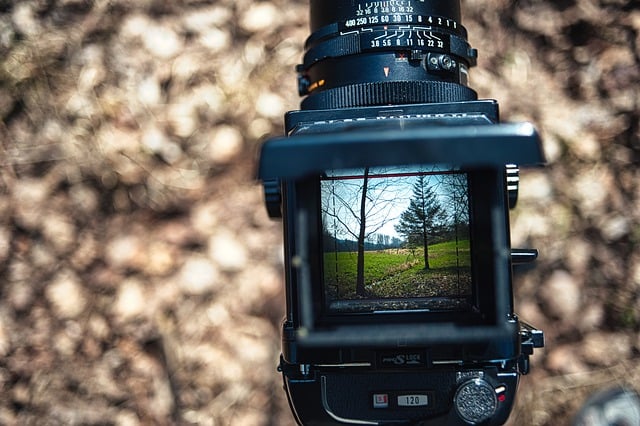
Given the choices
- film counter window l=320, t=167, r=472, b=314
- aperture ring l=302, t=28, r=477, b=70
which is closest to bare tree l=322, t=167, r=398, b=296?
film counter window l=320, t=167, r=472, b=314

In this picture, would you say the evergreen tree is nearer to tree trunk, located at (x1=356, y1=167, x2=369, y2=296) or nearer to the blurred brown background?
tree trunk, located at (x1=356, y1=167, x2=369, y2=296)

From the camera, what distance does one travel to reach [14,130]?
1122mm

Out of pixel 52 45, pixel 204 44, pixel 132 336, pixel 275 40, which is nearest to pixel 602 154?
pixel 275 40

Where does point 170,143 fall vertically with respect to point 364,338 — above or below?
above

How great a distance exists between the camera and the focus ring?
722 mm

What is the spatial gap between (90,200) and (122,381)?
0.30 metres

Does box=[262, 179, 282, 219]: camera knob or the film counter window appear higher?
box=[262, 179, 282, 219]: camera knob

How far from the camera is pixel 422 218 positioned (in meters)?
0.68

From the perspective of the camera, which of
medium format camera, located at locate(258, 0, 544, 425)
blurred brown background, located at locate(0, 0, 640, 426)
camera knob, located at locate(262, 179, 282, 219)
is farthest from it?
blurred brown background, located at locate(0, 0, 640, 426)

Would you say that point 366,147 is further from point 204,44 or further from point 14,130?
point 14,130

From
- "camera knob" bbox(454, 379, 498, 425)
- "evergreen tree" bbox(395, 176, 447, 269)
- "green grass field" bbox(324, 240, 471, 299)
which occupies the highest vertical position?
"evergreen tree" bbox(395, 176, 447, 269)

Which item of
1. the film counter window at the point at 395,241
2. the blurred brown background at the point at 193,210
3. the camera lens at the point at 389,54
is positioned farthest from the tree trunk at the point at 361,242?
the blurred brown background at the point at 193,210

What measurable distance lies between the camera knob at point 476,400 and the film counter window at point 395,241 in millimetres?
88

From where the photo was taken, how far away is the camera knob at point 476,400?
0.70m
